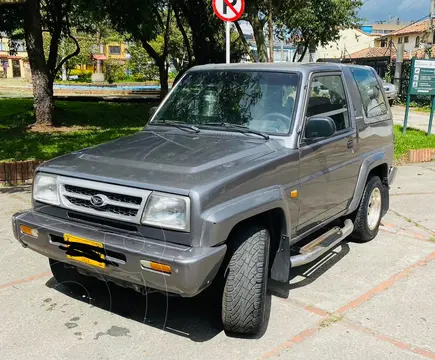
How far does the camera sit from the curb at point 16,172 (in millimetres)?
7543

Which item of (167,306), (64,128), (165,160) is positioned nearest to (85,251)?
(165,160)

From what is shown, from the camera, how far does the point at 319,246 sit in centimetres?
436

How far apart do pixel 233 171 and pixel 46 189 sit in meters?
1.42

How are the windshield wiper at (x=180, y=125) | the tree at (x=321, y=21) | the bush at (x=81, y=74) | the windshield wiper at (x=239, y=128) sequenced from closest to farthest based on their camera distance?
the windshield wiper at (x=239, y=128) → the windshield wiper at (x=180, y=125) → the tree at (x=321, y=21) → the bush at (x=81, y=74)

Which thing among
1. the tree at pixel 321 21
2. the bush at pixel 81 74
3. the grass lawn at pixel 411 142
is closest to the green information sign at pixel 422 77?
the grass lawn at pixel 411 142

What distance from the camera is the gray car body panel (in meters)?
3.16

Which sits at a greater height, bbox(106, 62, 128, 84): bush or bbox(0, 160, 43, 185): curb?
bbox(106, 62, 128, 84): bush

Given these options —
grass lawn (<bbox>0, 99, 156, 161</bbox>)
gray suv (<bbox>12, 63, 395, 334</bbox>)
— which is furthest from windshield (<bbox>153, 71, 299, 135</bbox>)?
grass lawn (<bbox>0, 99, 156, 161</bbox>)

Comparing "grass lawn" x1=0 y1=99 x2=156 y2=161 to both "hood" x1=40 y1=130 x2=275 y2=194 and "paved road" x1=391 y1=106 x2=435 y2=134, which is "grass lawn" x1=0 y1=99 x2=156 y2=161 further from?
"paved road" x1=391 y1=106 x2=435 y2=134

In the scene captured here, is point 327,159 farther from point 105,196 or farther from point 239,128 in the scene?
point 105,196

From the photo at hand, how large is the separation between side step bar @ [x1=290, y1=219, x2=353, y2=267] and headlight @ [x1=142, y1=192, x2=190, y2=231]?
1.17 metres

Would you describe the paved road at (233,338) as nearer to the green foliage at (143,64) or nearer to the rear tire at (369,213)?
the rear tire at (369,213)

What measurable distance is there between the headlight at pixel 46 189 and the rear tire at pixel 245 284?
1.35m

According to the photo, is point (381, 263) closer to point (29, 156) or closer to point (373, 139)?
point (373, 139)
